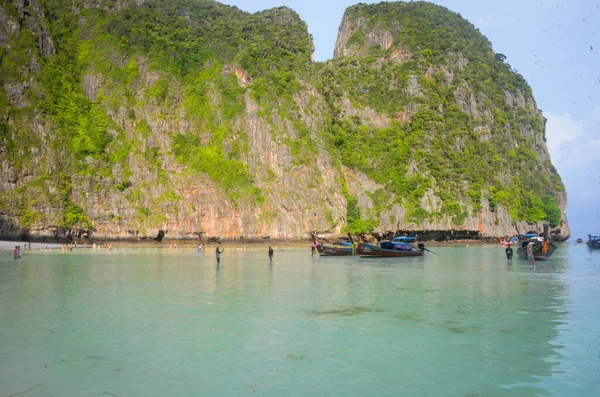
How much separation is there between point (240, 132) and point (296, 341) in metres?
88.8

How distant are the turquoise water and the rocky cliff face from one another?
66416 millimetres

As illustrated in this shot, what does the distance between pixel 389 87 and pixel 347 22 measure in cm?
3078

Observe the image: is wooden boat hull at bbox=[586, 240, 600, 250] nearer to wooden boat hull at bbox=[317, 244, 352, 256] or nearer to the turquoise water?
wooden boat hull at bbox=[317, 244, 352, 256]

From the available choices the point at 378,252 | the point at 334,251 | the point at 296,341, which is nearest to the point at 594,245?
the point at 378,252

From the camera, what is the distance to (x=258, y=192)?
308ft

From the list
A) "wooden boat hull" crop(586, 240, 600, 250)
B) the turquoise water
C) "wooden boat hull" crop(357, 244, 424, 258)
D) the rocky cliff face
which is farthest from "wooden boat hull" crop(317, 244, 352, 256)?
"wooden boat hull" crop(586, 240, 600, 250)

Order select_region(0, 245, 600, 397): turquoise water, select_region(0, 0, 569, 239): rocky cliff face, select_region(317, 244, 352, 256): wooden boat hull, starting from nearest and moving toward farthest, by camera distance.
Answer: select_region(0, 245, 600, 397): turquoise water
select_region(317, 244, 352, 256): wooden boat hull
select_region(0, 0, 569, 239): rocky cliff face

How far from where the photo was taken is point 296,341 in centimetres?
1337

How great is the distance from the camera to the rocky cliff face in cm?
8812

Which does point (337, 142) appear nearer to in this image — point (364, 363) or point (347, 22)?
point (347, 22)

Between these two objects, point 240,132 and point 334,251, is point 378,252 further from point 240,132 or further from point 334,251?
point 240,132

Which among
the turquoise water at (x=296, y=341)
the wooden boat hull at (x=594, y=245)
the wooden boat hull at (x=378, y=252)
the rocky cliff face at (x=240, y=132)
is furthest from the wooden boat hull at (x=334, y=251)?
the wooden boat hull at (x=594, y=245)

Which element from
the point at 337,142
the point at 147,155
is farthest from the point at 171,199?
the point at 337,142

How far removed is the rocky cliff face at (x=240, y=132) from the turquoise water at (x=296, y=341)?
218 ft
